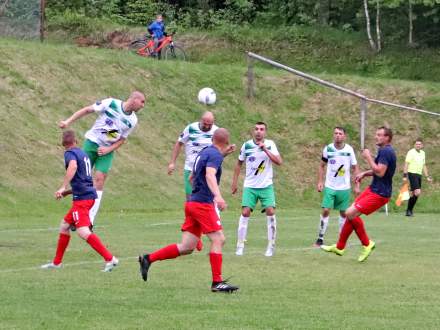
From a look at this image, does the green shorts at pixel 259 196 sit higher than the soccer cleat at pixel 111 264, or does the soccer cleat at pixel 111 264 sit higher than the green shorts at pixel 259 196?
the green shorts at pixel 259 196

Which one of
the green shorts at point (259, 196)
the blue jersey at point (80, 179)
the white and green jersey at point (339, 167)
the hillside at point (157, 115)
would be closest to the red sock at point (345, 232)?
the green shorts at point (259, 196)

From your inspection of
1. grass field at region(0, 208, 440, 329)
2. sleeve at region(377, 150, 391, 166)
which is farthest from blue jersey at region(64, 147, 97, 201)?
sleeve at region(377, 150, 391, 166)

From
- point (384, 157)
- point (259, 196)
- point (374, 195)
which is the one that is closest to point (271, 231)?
point (259, 196)

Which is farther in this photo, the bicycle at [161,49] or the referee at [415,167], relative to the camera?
the bicycle at [161,49]

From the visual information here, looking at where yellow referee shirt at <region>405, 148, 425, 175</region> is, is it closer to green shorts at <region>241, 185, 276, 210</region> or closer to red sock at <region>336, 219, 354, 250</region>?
green shorts at <region>241, 185, 276, 210</region>

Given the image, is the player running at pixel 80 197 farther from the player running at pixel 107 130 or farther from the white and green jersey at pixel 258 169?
the white and green jersey at pixel 258 169

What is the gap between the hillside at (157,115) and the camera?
28.2 m

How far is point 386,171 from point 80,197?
4.71m

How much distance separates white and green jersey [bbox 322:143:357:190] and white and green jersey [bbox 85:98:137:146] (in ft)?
15.3

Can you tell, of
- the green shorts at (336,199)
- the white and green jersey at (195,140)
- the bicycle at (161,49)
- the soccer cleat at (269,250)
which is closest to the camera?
the soccer cleat at (269,250)

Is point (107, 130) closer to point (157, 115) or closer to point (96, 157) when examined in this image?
point (96, 157)

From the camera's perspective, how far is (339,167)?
19453mm

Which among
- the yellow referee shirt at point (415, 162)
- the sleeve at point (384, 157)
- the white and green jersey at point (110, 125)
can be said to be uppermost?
the white and green jersey at point (110, 125)

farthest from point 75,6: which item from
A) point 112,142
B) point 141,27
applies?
point 112,142
